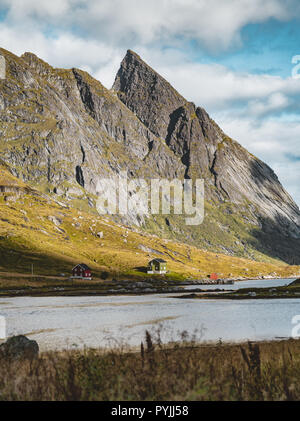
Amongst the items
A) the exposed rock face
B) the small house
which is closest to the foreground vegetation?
the exposed rock face

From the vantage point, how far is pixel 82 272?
634ft

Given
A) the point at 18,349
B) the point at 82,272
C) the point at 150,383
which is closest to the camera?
the point at 150,383

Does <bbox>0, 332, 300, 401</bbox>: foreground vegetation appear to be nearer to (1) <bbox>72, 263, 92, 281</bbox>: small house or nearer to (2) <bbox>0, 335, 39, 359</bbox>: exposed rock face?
(2) <bbox>0, 335, 39, 359</bbox>: exposed rock face

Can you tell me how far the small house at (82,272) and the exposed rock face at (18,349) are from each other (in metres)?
168

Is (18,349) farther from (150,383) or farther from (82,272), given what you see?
(82,272)

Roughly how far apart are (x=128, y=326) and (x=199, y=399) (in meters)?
41.9

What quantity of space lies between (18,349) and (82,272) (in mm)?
172517

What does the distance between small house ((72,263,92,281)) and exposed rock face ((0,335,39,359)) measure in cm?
16838

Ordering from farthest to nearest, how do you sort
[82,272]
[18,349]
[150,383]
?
[82,272]
[18,349]
[150,383]

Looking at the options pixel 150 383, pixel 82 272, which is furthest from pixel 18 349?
pixel 82 272

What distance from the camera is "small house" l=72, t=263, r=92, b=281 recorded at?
630ft

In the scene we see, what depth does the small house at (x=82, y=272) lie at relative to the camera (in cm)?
19198

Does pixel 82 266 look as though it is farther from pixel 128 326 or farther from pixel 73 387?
pixel 73 387
